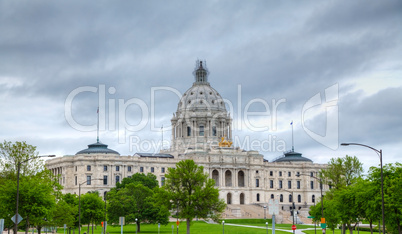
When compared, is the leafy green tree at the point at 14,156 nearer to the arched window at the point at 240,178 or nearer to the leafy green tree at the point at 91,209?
the leafy green tree at the point at 91,209

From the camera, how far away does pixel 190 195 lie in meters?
86.2

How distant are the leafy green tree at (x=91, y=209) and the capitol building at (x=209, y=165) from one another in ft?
206

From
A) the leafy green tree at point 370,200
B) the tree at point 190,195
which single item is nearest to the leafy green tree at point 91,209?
the tree at point 190,195

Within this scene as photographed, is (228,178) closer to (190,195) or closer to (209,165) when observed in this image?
(209,165)

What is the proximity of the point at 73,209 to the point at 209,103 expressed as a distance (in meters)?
115

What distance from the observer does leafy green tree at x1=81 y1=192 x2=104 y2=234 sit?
94875 mm

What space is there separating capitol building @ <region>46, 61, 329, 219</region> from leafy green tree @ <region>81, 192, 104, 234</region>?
62.7 meters

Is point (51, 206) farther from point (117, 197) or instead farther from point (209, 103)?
point (209, 103)

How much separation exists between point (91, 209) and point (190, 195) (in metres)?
17.8

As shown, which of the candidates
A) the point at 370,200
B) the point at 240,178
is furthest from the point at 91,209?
the point at 240,178

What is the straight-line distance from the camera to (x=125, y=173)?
167375 millimetres

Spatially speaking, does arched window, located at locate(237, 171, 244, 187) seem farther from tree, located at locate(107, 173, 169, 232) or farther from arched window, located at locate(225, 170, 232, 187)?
tree, located at locate(107, 173, 169, 232)

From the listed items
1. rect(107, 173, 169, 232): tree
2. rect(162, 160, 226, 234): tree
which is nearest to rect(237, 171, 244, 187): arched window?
rect(107, 173, 169, 232): tree

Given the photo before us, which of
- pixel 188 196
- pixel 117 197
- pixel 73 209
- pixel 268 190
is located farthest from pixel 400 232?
pixel 268 190
